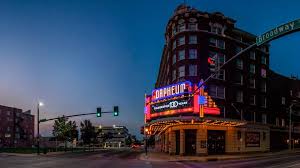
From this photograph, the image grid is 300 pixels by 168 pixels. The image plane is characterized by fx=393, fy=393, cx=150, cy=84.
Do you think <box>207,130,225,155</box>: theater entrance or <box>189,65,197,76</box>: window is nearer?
<box>207,130,225,155</box>: theater entrance

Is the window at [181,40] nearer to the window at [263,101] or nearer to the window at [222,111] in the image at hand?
the window at [222,111]

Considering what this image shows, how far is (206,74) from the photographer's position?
2458 inches

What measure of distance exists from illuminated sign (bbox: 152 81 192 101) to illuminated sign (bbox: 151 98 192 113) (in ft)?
3.23

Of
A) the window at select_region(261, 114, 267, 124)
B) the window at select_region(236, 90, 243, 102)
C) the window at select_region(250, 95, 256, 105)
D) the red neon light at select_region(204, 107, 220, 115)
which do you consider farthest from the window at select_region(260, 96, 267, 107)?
the red neon light at select_region(204, 107, 220, 115)

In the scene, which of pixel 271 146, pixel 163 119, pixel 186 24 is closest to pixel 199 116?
pixel 163 119

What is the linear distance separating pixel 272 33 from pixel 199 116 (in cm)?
4117

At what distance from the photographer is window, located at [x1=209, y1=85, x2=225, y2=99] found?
208 ft

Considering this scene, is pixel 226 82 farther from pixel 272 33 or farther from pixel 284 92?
pixel 272 33

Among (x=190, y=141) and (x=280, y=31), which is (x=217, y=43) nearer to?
(x=190, y=141)

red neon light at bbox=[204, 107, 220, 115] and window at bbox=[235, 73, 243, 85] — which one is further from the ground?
window at bbox=[235, 73, 243, 85]

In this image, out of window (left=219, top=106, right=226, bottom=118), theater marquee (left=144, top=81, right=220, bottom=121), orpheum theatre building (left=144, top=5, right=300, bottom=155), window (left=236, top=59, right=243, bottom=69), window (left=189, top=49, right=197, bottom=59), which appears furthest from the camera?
window (left=236, top=59, right=243, bottom=69)

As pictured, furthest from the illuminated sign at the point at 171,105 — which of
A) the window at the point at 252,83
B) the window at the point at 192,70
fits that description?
the window at the point at 252,83

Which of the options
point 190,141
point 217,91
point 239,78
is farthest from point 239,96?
point 190,141

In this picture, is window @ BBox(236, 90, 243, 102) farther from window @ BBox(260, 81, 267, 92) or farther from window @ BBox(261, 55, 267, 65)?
window @ BBox(261, 55, 267, 65)
